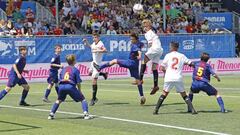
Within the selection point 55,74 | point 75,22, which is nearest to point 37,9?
point 75,22

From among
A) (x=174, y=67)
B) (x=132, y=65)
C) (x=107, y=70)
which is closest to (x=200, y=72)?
(x=174, y=67)

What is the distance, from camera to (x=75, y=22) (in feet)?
128

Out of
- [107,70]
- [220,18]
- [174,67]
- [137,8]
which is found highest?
[137,8]

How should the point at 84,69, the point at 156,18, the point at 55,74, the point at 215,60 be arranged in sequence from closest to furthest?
the point at 55,74 → the point at 84,69 → the point at 215,60 → the point at 156,18

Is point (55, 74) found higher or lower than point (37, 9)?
lower

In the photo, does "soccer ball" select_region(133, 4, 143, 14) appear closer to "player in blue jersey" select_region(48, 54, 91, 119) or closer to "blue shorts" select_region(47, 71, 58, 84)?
"blue shorts" select_region(47, 71, 58, 84)

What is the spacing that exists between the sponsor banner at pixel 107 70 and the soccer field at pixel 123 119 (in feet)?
36.2

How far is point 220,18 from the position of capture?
4603cm

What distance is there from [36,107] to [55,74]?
2556 mm

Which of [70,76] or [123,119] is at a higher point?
[70,76]

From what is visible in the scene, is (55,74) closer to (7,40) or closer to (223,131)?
(223,131)

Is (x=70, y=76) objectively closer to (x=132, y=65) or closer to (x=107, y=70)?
(x=132, y=65)

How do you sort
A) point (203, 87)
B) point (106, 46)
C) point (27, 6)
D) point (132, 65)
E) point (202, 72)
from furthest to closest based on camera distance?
point (27, 6), point (106, 46), point (132, 65), point (202, 72), point (203, 87)

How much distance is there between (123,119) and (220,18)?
3244 centimetres
